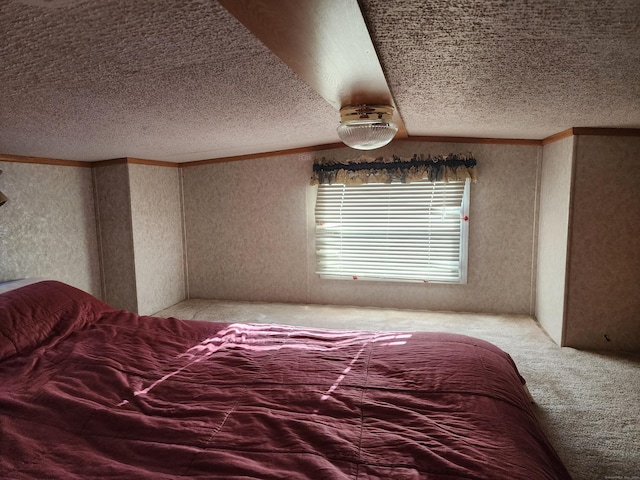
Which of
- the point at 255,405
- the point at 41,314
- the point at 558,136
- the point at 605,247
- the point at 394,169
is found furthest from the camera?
the point at 394,169

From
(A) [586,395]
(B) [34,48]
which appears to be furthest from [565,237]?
(B) [34,48]

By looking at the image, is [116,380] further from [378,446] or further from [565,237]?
[565,237]

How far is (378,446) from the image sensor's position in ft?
4.34

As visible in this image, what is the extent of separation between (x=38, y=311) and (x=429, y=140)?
350 centimetres

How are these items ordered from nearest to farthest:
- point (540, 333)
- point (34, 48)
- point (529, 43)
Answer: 1. point (34, 48)
2. point (529, 43)
3. point (540, 333)

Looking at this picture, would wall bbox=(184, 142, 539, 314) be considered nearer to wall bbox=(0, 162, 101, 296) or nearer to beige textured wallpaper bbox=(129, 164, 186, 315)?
beige textured wallpaper bbox=(129, 164, 186, 315)

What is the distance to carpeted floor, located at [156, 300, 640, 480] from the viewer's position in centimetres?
195

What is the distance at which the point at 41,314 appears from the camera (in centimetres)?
236

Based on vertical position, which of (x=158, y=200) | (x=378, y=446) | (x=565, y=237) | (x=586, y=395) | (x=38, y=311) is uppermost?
(x=158, y=200)

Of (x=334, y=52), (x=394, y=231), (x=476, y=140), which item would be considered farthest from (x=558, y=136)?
(x=334, y=52)

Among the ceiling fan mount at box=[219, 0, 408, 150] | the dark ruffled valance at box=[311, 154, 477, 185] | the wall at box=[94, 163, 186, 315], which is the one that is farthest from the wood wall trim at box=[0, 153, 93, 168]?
the ceiling fan mount at box=[219, 0, 408, 150]

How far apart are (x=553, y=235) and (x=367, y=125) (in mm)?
2367

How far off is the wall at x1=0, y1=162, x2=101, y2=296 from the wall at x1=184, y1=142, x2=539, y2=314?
1.14 metres

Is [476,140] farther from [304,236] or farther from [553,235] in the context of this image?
[304,236]
